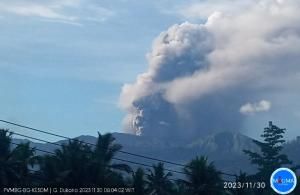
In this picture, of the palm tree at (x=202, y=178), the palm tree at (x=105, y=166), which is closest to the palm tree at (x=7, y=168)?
the palm tree at (x=105, y=166)

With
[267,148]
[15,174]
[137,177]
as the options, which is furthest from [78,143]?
[267,148]

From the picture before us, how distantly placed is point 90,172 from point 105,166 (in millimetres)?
6491

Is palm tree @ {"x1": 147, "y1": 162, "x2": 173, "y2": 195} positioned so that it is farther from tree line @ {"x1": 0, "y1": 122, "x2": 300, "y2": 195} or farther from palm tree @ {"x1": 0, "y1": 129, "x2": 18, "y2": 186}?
→ palm tree @ {"x1": 0, "y1": 129, "x2": 18, "y2": 186}

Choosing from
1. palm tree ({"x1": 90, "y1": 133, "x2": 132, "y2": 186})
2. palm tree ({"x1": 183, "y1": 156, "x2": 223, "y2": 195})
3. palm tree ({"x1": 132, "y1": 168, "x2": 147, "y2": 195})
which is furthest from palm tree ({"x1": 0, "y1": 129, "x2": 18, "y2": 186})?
palm tree ({"x1": 183, "y1": 156, "x2": 223, "y2": 195})

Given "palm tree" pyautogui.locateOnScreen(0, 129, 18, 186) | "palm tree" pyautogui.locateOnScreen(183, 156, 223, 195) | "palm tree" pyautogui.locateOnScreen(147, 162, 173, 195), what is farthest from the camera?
"palm tree" pyautogui.locateOnScreen(147, 162, 173, 195)

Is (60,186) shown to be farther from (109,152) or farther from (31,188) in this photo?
(109,152)

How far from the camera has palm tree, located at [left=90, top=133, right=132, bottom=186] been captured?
246 feet

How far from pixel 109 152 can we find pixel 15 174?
2344 centimetres

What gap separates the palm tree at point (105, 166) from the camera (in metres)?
75.0

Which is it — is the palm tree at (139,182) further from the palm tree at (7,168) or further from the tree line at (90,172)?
the palm tree at (7,168)

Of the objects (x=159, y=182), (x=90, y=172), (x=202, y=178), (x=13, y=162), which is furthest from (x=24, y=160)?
(x=159, y=182)

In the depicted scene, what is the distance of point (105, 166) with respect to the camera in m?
81.1

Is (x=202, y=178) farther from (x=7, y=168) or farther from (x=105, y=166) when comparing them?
(x=7, y=168)

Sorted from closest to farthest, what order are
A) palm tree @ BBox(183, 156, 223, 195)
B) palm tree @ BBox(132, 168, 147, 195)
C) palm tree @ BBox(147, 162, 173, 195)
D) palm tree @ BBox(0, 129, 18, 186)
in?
palm tree @ BBox(0, 129, 18, 186) → palm tree @ BBox(183, 156, 223, 195) → palm tree @ BBox(132, 168, 147, 195) → palm tree @ BBox(147, 162, 173, 195)
